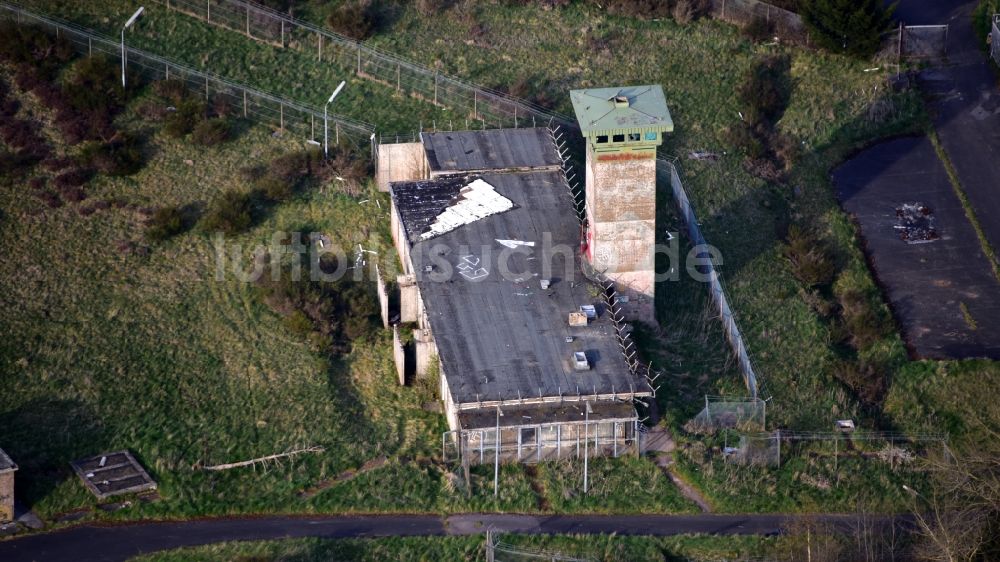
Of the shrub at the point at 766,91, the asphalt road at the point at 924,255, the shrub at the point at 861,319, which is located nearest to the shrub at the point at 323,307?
the shrub at the point at 861,319

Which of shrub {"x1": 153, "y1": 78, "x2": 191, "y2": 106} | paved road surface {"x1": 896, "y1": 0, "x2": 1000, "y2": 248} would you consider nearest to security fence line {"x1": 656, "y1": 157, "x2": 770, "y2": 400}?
paved road surface {"x1": 896, "y1": 0, "x2": 1000, "y2": 248}

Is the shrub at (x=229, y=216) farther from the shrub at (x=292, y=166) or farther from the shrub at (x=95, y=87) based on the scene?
the shrub at (x=95, y=87)

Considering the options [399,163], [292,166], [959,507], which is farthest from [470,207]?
[959,507]

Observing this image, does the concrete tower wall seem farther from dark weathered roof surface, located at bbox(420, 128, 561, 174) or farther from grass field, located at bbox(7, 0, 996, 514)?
dark weathered roof surface, located at bbox(420, 128, 561, 174)

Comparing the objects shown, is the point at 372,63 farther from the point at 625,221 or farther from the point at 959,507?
the point at 959,507

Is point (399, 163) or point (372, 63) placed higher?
point (372, 63)

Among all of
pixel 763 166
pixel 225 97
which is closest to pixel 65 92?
pixel 225 97

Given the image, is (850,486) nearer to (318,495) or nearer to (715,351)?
(715,351)
